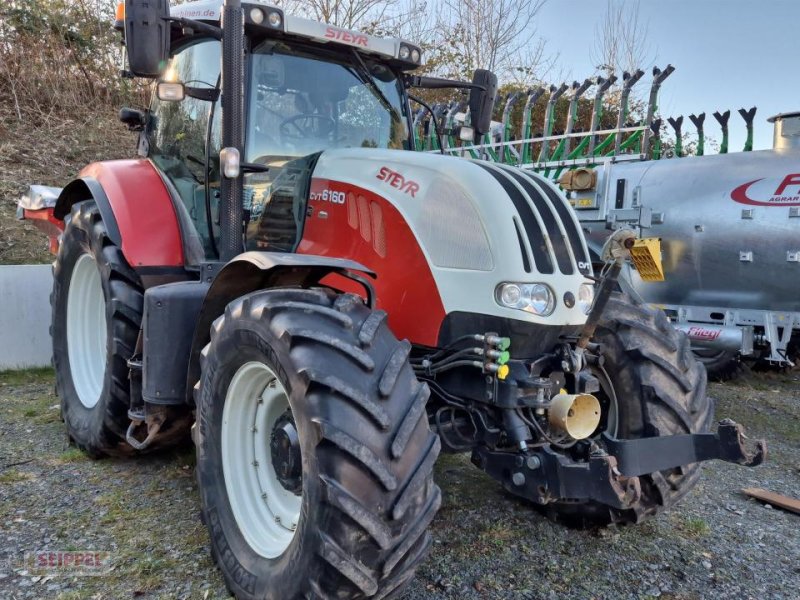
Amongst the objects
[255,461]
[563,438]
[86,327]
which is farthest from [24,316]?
[563,438]

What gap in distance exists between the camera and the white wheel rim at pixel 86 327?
4.31 metres

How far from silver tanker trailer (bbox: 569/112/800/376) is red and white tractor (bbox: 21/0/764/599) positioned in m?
3.89

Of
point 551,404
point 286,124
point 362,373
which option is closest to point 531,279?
point 551,404

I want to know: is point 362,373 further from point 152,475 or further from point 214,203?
point 152,475

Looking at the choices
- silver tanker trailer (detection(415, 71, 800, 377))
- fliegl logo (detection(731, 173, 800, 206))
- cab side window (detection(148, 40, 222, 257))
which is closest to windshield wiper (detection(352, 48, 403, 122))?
cab side window (detection(148, 40, 222, 257))

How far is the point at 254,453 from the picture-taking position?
2725 mm

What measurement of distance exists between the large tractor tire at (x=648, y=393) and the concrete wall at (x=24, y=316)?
515cm

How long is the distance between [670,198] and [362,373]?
18.9 feet

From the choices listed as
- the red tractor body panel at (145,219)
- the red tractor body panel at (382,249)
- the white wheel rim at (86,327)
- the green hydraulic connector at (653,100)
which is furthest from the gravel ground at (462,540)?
the green hydraulic connector at (653,100)

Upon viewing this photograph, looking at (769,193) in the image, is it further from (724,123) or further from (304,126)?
(304,126)

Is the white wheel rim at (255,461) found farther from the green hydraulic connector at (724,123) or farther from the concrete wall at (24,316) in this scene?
the green hydraulic connector at (724,123)

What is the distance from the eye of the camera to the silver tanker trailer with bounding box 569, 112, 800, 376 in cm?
641

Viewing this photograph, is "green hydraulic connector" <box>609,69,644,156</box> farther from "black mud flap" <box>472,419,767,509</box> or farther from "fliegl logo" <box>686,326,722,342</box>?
"black mud flap" <box>472,419,767,509</box>

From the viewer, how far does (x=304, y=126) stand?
3.37 metres
